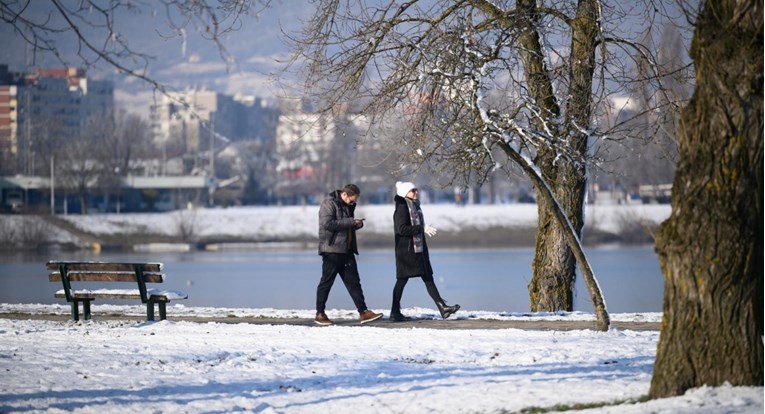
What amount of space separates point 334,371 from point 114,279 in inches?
236

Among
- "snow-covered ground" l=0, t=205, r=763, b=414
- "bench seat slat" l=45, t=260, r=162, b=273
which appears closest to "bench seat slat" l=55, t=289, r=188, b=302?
"bench seat slat" l=45, t=260, r=162, b=273

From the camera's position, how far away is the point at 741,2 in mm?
8430

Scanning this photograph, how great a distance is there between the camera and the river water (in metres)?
30.6

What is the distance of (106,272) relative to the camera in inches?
617

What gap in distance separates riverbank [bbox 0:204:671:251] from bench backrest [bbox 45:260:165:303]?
52.1 m

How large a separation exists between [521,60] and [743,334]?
30.8ft

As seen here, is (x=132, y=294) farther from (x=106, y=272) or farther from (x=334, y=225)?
(x=334, y=225)

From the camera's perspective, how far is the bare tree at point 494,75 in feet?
52.4

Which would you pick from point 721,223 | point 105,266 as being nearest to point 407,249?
point 105,266

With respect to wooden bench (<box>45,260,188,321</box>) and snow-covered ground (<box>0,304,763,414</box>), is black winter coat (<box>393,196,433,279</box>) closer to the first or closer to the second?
snow-covered ground (<box>0,304,763,414</box>)

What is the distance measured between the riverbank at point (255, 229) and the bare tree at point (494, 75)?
1922 inches

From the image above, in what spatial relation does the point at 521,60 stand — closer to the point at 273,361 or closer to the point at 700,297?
the point at 273,361

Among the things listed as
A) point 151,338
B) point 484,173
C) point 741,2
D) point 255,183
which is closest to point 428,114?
point 484,173

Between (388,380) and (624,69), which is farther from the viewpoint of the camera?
(624,69)
